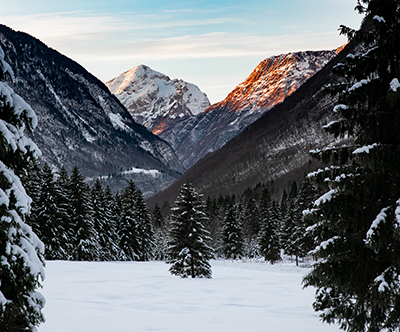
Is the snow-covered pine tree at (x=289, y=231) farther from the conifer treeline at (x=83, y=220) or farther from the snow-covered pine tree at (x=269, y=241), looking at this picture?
the conifer treeline at (x=83, y=220)

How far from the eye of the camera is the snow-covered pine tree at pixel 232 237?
2854 inches

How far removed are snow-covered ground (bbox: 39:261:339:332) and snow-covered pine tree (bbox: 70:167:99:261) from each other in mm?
14220

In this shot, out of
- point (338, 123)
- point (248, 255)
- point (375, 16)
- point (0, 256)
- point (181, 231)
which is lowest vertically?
point (248, 255)

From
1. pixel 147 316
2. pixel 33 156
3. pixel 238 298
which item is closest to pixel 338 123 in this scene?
pixel 33 156

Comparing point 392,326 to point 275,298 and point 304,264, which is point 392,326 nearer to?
point 275,298

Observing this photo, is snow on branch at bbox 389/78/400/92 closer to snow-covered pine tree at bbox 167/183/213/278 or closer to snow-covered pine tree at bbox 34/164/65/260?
snow-covered pine tree at bbox 167/183/213/278

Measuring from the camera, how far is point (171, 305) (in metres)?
18.7

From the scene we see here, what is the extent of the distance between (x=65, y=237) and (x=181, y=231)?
677 inches

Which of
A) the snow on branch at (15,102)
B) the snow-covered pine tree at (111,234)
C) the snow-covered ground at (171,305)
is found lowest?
the snow-covered pine tree at (111,234)

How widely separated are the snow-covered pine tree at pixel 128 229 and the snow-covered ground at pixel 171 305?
22384 millimetres

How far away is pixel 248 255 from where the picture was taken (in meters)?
82.4

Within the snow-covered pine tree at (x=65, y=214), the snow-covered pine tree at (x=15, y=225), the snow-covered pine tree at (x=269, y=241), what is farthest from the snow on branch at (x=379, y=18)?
the snow-covered pine tree at (x=269, y=241)

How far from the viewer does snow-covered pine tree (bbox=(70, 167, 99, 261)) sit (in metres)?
45.4

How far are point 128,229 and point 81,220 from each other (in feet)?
32.3
